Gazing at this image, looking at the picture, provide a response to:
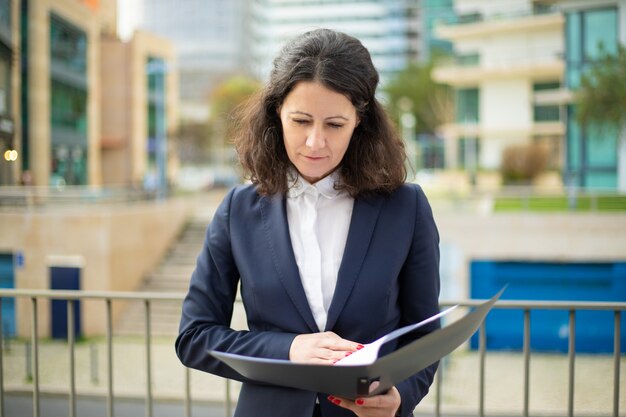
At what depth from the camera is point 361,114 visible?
1102 millimetres

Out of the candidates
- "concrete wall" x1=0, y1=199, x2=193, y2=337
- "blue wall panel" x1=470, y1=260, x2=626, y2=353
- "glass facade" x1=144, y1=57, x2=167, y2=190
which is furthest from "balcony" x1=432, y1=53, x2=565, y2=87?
"concrete wall" x1=0, y1=199, x2=193, y2=337

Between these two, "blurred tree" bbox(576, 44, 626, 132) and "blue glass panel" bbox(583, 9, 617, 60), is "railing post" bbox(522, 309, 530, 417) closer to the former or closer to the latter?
"blurred tree" bbox(576, 44, 626, 132)

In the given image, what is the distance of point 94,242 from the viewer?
9.62 metres

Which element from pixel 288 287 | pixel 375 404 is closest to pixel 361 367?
pixel 375 404

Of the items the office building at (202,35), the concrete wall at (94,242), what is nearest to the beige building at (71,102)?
the concrete wall at (94,242)

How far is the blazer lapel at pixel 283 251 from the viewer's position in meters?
1.06

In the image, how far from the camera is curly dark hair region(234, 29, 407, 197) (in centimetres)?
102

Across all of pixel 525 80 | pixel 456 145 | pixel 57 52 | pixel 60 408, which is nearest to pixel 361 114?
pixel 60 408

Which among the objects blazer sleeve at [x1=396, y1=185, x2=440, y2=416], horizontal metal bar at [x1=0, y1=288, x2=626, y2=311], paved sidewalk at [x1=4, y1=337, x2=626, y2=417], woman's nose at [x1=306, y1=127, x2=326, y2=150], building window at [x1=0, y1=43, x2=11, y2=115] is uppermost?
building window at [x1=0, y1=43, x2=11, y2=115]

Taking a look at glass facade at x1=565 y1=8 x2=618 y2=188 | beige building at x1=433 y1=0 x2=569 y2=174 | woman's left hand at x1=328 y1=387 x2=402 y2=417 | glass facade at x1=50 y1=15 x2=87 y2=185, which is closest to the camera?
woman's left hand at x1=328 y1=387 x2=402 y2=417

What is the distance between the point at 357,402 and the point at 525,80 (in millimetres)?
8852

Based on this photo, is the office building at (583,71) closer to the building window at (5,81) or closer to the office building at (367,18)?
the building window at (5,81)

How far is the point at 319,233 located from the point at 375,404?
1.01 feet

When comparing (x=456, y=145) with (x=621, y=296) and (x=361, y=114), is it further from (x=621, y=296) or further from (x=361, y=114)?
(x=361, y=114)
